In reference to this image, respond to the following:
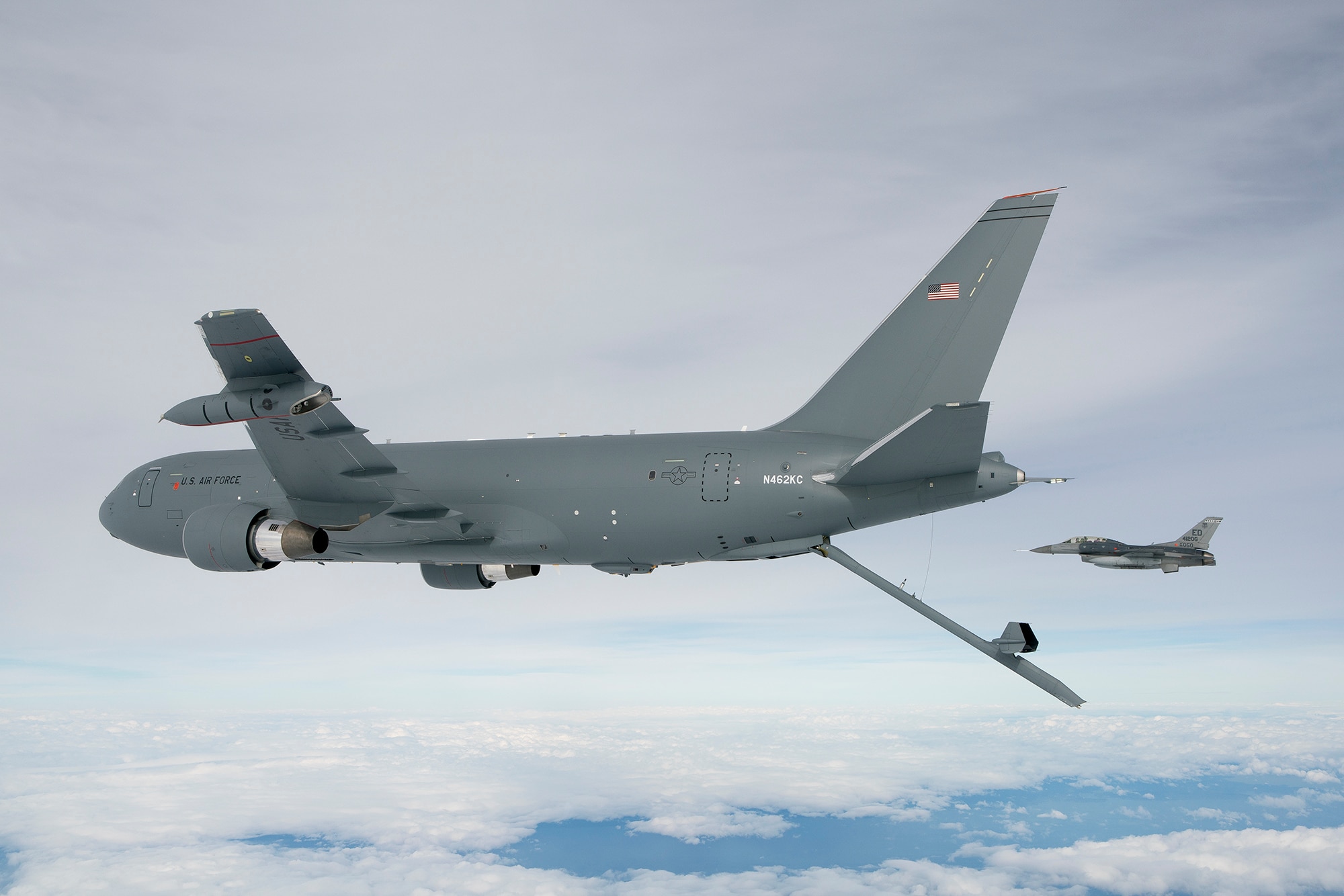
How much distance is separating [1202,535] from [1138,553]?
17.7ft

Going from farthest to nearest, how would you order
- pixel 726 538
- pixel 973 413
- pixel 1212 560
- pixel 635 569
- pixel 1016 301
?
1. pixel 1212 560
2. pixel 635 569
3. pixel 726 538
4. pixel 1016 301
5. pixel 973 413

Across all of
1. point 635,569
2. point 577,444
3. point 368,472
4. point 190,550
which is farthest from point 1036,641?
point 190,550

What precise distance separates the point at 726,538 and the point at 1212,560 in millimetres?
19850

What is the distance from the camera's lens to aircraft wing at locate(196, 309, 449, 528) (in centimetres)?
1570

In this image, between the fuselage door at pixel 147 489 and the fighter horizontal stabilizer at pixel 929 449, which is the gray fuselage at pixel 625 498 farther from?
the fuselage door at pixel 147 489

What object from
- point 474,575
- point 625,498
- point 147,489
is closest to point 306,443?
point 474,575

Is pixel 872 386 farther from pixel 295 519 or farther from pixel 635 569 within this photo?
pixel 295 519

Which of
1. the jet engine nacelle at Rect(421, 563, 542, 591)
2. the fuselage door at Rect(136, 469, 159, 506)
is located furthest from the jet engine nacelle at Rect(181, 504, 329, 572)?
the fuselage door at Rect(136, 469, 159, 506)

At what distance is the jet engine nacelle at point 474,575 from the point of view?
2209cm

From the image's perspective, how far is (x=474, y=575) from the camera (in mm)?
22188

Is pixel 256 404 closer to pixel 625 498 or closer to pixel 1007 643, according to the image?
pixel 625 498

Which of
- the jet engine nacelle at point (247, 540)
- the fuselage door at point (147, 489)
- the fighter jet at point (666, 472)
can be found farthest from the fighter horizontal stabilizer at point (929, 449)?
the fuselage door at point (147, 489)

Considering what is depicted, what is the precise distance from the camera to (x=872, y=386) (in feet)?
53.7

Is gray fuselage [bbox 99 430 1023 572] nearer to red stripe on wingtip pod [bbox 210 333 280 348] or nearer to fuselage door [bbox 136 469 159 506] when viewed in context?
fuselage door [bbox 136 469 159 506]
